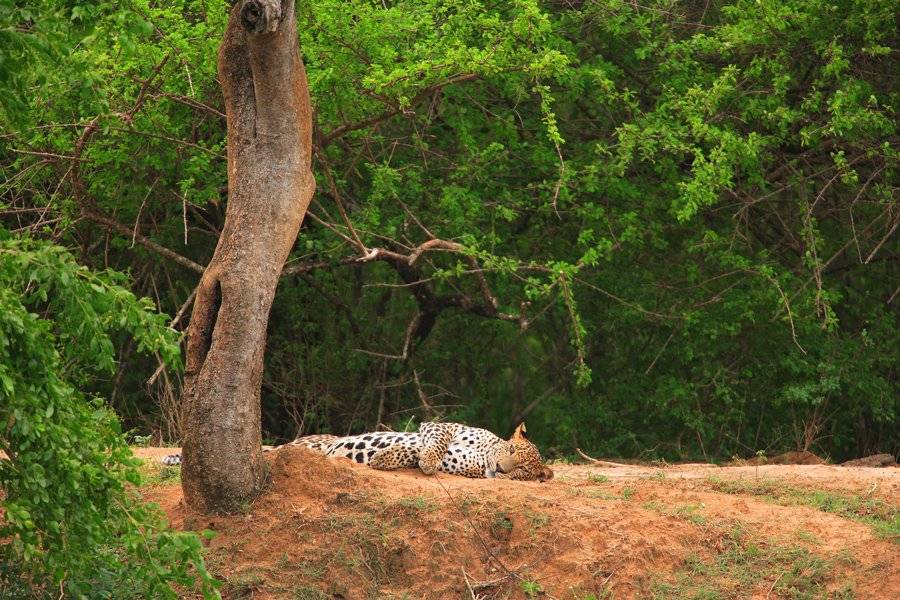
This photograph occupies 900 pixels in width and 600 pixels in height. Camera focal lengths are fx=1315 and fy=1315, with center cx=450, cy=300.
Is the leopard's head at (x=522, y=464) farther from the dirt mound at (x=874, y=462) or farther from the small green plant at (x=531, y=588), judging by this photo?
the dirt mound at (x=874, y=462)

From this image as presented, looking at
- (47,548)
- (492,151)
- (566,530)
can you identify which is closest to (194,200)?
(492,151)

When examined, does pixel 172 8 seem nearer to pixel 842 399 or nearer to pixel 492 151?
pixel 492 151

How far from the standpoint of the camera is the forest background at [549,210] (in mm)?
11250

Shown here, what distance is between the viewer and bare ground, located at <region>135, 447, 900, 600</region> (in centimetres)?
767

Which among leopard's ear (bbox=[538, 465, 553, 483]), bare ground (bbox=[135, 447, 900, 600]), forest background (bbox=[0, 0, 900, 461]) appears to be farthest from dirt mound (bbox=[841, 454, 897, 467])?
leopard's ear (bbox=[538, 465, 553, 483])

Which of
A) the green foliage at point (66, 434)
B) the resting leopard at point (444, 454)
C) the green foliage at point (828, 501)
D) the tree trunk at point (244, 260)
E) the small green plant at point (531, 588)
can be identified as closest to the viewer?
the green foliage at point (66, 434)

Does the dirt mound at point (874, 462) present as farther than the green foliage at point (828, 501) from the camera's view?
Yes

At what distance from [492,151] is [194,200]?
290 centimetres

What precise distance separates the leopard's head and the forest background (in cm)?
180

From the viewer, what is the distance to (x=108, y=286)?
592 cm

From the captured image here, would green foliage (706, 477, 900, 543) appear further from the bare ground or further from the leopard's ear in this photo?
the leopard's ear

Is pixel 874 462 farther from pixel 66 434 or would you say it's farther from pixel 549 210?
pixel 66 434

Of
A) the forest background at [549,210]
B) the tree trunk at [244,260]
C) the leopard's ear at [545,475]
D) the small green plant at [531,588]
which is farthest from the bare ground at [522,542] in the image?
the forest background at [549,210]

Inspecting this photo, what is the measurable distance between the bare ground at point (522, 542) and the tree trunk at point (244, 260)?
33cm
